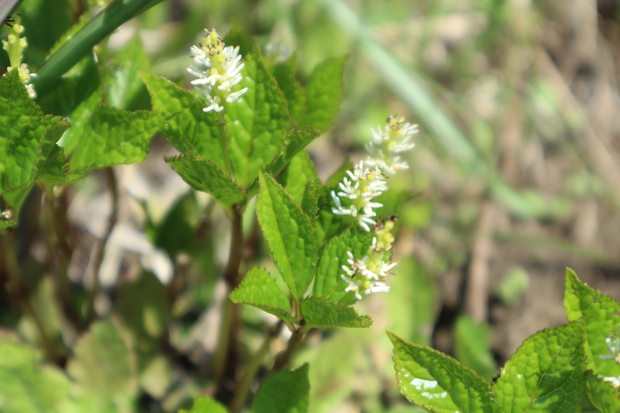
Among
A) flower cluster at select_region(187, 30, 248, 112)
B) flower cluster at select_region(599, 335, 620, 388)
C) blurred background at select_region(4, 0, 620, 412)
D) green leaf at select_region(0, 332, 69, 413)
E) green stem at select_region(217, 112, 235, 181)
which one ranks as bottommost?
blurred background at select_region(4, 0, 620, 412)

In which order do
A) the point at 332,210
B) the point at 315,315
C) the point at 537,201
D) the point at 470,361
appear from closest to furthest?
the point at 315,315 → the point at 332,210 → the point at 470,361 → the point at 537,201

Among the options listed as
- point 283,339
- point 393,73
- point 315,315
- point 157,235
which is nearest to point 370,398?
point 283,339

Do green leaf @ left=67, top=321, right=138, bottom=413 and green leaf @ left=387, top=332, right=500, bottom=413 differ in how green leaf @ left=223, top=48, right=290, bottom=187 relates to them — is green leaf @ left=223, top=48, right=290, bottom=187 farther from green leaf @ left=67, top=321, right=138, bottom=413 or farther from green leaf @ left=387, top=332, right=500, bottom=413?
green leaf @ left=67, top=321, right=138, bottom=413

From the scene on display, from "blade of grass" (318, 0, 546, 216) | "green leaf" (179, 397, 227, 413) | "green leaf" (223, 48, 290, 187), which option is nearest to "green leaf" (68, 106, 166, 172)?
"green leaf" (223, 48, 290, 187)

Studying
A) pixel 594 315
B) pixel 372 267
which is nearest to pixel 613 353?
pixel 594 315

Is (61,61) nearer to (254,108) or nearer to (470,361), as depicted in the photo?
(254,108)
